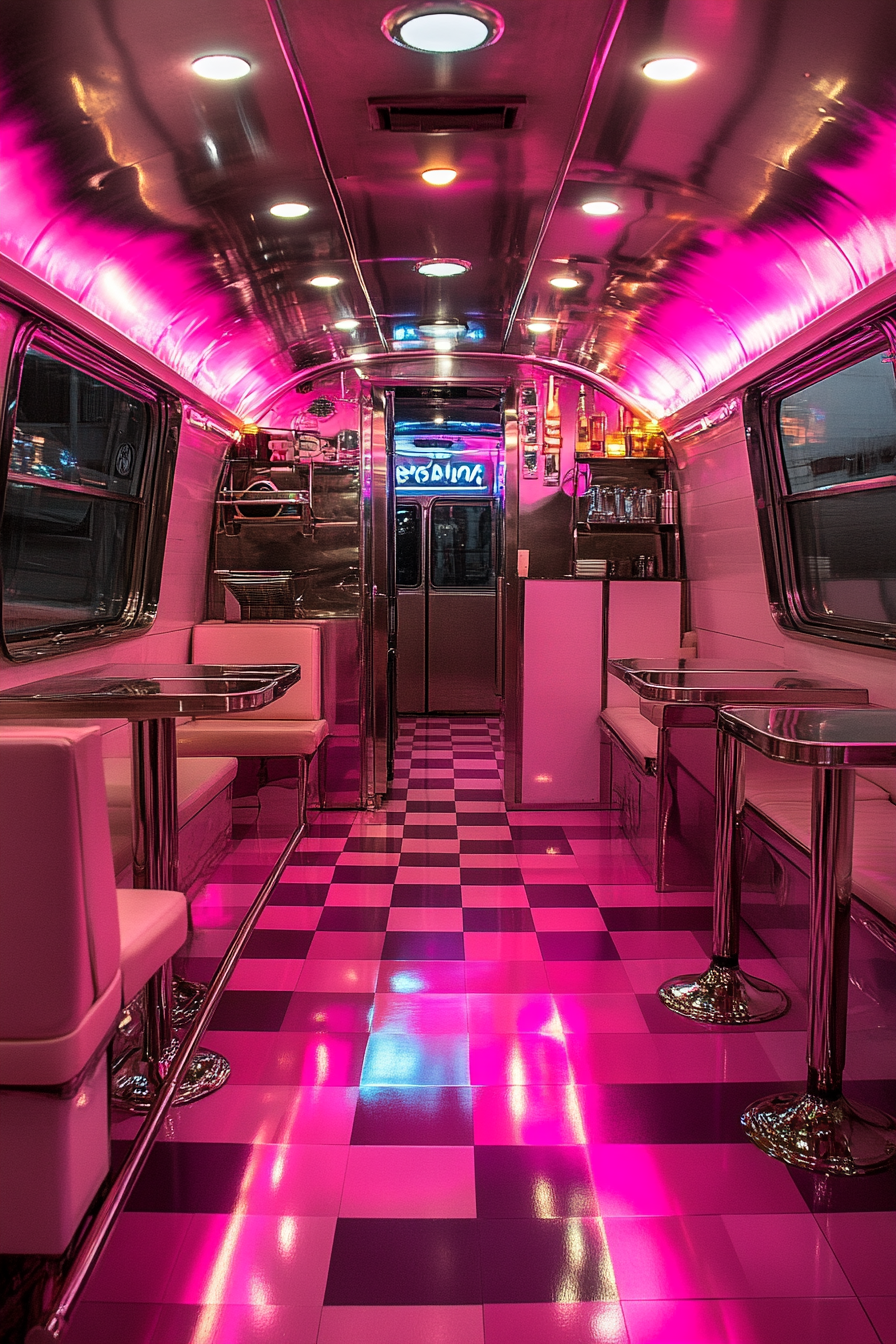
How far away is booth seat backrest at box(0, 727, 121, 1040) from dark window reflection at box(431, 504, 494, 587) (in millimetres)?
8501

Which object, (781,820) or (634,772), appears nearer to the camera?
(781,820)

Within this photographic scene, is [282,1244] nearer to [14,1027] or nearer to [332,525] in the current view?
[14,1027]

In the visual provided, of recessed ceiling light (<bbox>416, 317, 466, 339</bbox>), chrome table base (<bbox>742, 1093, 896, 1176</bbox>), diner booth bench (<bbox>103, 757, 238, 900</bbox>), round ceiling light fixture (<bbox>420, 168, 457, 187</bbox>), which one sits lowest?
chrome table base (<bbox>742, 1093, 896, 1176</bbox>)

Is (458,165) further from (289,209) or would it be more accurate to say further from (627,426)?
(627,426)

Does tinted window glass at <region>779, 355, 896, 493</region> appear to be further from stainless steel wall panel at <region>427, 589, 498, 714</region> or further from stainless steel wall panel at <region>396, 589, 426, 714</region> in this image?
stainless steel wall panel at <region>396, 589, 426, 714</region>

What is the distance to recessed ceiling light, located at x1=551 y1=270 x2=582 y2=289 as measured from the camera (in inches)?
193

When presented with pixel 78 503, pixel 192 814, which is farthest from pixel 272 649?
pixel 192 814

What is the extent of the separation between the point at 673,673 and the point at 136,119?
2594 mm

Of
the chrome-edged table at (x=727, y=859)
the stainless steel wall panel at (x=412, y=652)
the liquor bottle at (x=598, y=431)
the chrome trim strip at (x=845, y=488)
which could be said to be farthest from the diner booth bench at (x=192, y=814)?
the stainless steel wall panel at (x=412, y=652)

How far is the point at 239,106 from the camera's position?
3.00 m

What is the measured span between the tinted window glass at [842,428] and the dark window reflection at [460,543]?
551 cm

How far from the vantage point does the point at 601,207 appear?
3.93 meters

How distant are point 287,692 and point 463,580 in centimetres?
435

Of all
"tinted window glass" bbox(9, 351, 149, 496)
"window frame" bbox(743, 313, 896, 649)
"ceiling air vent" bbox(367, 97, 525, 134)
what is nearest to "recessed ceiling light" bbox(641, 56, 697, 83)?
"ceiling air vent" bbox(367, 97, 525, 134)
